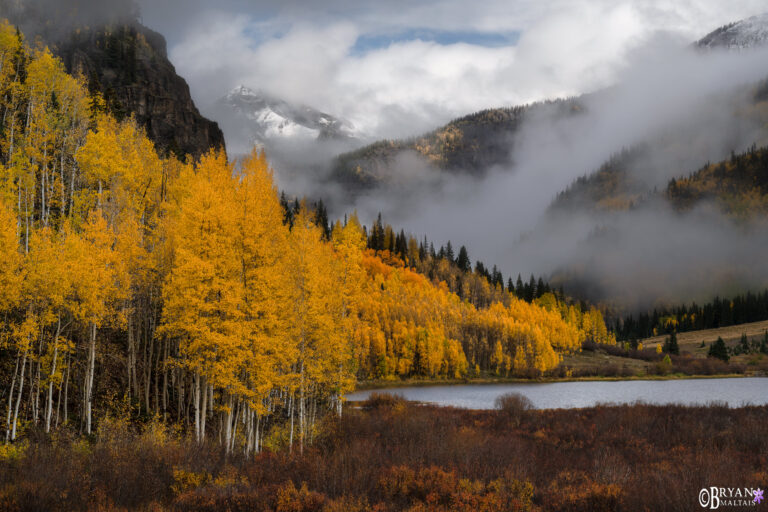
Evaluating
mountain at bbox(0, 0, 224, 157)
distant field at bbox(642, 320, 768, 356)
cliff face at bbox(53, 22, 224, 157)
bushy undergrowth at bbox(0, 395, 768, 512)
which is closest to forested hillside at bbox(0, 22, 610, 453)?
bushy undergrowth at bbox(0, 395, 768, 512)

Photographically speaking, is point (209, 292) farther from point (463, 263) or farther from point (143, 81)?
point (463, 263)

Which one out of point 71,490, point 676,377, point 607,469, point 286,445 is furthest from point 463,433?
point 676,377

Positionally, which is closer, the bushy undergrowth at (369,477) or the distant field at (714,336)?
the bushy undergrowth at (369,477)

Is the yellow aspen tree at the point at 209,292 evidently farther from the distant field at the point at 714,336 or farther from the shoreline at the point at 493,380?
the distant field at the point at 714,336

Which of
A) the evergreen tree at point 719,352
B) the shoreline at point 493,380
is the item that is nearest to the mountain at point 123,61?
the shoreline at point 493,380

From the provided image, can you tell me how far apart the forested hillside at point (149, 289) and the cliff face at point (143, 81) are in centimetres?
3818

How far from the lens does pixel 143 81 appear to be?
7975 centimetres

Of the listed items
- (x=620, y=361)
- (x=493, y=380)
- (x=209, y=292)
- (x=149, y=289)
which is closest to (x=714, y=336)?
(x=620, y=361)

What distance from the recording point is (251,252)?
71.5 ft

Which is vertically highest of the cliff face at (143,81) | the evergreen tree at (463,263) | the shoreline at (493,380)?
the cliff face at (143,81)

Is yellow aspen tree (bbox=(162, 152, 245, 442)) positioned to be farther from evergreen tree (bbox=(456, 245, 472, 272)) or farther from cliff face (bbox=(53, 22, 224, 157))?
evergreen tree (bbox=(456, 245, 472, 272))

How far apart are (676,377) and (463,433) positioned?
4276 inches

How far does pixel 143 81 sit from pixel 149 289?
6537 cm

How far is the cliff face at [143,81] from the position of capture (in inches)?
2997
